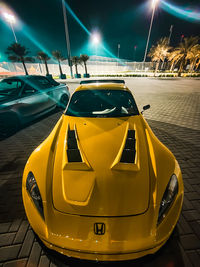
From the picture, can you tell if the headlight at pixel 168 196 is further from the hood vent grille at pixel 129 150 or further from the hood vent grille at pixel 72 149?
the hood vent grille at pixel 72 149

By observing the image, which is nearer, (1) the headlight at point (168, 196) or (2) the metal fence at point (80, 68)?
(1) the headlight at point (168, 196)

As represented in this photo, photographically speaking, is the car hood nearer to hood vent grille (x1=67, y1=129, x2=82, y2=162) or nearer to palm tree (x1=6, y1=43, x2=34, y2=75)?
hood vent grille (x1=67, y1=129, x2=82, y2=162)

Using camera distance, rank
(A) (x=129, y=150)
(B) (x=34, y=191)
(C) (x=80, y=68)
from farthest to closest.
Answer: (C) (x=80, y=68) → (A) (x=129, y=150) → (B) (x=34, y=191)

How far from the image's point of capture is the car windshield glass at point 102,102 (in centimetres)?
260

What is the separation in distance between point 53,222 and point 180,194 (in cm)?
126

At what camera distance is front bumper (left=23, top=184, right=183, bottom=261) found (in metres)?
1.01

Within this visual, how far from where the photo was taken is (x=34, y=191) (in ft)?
4.31

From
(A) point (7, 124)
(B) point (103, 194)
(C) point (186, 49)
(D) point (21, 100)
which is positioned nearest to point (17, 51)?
(D) point (21, 100)

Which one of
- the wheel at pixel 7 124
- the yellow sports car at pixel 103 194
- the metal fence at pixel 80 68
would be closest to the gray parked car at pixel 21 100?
the wheel at pixel 7 124

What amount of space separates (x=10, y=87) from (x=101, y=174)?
186 inches

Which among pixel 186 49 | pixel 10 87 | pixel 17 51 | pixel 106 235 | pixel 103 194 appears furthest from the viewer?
pixel 17 51

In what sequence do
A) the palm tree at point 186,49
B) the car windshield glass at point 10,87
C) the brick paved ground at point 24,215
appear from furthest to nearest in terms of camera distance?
the palm tree at point 186,49
the car windshield glass at point 10,87
the brick paved ground at point 24,215

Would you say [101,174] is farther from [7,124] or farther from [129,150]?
[7,124]

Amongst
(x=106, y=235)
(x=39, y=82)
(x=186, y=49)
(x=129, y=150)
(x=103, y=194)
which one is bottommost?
(x=106, y=235)
